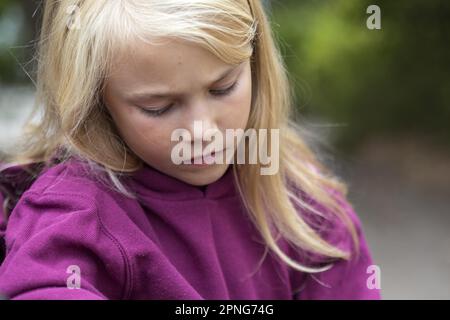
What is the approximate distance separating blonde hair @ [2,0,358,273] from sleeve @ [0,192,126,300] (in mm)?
123

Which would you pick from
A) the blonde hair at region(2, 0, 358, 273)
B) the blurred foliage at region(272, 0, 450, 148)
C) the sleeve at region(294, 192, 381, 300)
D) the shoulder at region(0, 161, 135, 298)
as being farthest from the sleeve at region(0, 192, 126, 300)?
the blurred foliage at region(272, 0, 450, 148)

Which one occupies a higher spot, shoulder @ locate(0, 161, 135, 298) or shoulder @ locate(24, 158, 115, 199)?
shoulder @ locate(24, 158, 115, 199)

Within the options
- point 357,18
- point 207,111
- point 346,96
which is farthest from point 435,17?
point 207,111

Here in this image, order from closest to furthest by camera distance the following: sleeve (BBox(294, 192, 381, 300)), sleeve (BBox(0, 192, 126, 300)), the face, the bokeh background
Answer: sleeve (BBox(0, 192, 126, 300)) → the face → sleeve (BBox(294, 192, 381, 300)) → the bokeh background

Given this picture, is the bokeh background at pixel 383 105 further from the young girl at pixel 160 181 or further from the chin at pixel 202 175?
the chin at pixel 202 175

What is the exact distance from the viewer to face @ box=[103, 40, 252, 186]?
47.0 inches

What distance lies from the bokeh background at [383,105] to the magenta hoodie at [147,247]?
1.95 meters

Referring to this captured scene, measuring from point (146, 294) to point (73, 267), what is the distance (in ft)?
0.61

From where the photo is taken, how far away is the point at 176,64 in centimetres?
119

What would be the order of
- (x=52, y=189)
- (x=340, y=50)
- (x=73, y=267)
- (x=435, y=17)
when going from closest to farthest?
(x=73, y=267) → (x=52, y=189) → (x=435, y=17) → (x=340, y=50)

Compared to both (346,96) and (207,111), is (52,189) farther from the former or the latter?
(346,96)

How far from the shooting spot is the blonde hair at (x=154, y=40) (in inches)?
48.0

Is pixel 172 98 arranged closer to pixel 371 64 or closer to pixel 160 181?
pixel 160 181

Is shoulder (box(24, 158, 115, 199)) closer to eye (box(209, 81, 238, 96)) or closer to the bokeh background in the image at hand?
eye (box(209, 81, 238, 96))
